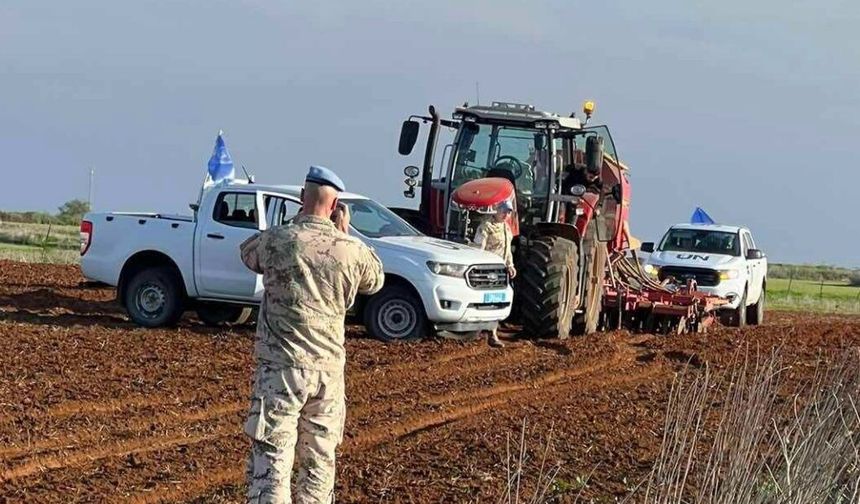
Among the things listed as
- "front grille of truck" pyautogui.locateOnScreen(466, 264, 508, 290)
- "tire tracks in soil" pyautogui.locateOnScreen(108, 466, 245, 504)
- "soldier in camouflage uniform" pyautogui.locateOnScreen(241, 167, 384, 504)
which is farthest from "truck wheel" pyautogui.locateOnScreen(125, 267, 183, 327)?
"soldier in camouflage uniform" pyautogui.locateOnScreen(241, 167, 384, 504)

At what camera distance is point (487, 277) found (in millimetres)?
15109

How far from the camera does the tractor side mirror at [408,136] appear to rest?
15836 mm

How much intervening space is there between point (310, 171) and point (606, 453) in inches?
135

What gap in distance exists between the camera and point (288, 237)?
6.95 meters

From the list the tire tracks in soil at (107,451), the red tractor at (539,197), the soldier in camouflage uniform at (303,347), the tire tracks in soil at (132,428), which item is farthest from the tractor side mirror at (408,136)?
the soldier in camouflage uniform at (303,347)

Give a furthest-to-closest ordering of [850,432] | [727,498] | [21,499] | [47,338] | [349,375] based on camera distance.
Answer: [47,338] < [349,375] < [21,499] < [850,432] < [727,498]

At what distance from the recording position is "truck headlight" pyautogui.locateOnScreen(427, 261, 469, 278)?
1486cm

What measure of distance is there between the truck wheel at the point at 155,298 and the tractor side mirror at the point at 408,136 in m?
2.95

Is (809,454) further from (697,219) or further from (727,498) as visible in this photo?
(697,219)

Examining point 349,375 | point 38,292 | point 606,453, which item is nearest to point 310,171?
point 606,453

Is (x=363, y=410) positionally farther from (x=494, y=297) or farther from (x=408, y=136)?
(x=408, y=136)

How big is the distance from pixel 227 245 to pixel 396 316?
Result: 2.08 metres

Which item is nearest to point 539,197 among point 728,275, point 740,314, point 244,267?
point 244,267

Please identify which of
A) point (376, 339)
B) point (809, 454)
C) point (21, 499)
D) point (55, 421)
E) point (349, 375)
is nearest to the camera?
point (809, 454)
